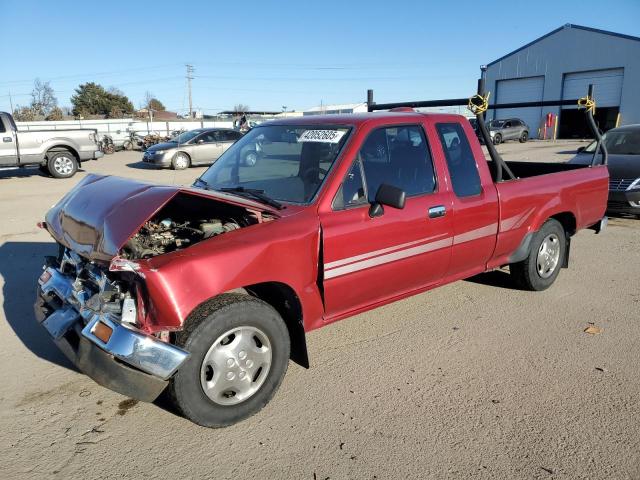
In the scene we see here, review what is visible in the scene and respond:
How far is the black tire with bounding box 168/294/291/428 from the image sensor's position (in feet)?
9.11

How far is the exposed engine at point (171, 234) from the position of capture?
9.99ft

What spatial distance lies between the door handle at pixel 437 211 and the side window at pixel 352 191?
655mm

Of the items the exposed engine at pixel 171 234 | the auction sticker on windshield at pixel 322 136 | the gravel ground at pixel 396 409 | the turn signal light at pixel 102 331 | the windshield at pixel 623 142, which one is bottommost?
the gravel ground at pixel 396 409

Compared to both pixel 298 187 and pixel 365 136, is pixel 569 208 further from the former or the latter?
pixel 298 187

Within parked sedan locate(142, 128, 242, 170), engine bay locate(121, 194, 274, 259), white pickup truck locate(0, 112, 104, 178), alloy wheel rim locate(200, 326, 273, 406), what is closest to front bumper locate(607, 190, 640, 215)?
engine bay locate(121, 194, 274, 259)

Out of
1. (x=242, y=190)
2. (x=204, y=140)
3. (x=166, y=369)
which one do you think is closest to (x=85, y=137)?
(x=204, y=140)

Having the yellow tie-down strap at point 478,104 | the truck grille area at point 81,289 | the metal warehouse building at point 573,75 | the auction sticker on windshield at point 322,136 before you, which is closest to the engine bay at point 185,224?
the truck grille area at point 81,289

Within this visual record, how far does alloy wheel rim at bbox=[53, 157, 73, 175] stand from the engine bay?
14149mm

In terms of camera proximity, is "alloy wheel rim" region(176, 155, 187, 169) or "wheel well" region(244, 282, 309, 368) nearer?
"wheel well" region(244, 282, 309, 368)

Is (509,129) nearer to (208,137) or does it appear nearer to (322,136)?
(208,137)

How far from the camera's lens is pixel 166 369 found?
265cm

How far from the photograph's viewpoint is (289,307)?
3.35 meters

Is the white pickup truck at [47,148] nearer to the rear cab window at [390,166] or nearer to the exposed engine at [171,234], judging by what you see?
the exposed engine at [171,234]

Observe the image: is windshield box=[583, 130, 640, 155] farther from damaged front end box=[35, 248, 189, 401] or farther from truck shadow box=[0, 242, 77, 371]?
truck shadow box=[0, 242, 77, 371]
